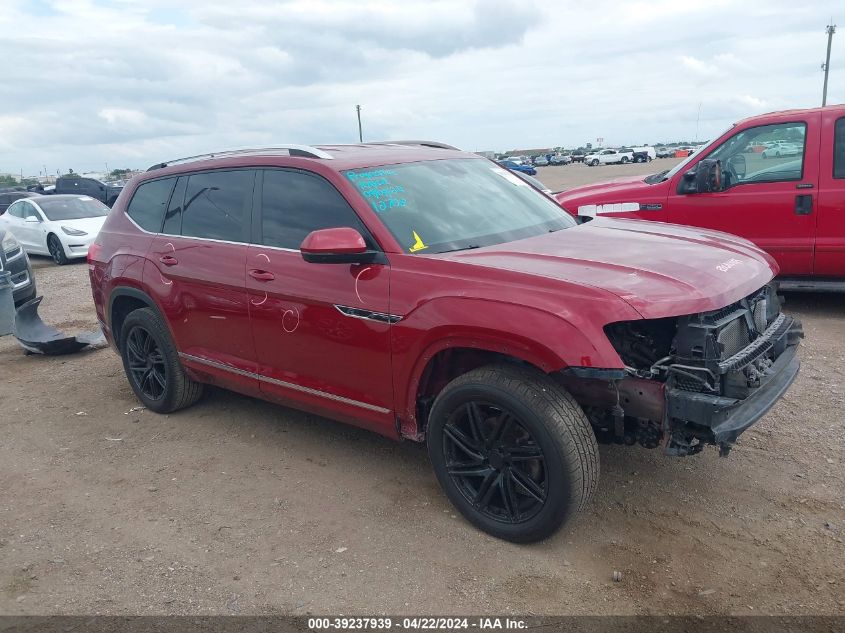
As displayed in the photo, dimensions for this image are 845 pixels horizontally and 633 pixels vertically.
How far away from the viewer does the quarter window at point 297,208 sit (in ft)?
12.9

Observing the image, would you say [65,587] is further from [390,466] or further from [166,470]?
[390,466]

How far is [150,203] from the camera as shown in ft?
17.3

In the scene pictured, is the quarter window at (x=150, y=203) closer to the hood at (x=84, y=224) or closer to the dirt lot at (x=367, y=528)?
the dirt lot at (x=367, y=528)

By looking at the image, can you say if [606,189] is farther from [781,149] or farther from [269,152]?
[269,152]

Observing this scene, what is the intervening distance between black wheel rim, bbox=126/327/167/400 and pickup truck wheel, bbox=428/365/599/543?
264cm

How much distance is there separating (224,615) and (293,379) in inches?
58.3

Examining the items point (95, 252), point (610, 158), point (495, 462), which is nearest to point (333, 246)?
point (495, 462)

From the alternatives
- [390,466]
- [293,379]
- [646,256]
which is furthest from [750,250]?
[293,379]

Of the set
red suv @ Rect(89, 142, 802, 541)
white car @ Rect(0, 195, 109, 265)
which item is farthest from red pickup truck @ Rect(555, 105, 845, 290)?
white car @ Rect(0, 195, 109, 265)

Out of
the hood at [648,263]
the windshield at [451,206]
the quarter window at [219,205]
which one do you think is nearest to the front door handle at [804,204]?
the hood at [648,263]

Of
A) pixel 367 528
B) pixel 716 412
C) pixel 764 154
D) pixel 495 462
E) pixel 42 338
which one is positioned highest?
pixel 764 154

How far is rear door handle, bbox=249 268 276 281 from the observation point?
4.11 m

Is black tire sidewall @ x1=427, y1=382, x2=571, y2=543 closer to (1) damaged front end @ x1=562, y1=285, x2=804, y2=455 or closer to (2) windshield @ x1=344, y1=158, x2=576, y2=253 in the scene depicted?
(1) damaged front end @ x1=562, y1=285, x2=804, y2=455

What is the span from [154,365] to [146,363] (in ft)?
0.36
